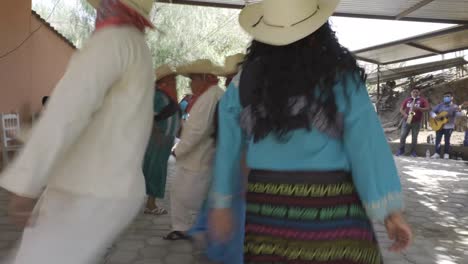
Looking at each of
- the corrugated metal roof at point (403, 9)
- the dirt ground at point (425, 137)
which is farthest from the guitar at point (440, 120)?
the corrugated metal roof at point (403, 9)

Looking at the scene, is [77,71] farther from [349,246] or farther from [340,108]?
[349,246]

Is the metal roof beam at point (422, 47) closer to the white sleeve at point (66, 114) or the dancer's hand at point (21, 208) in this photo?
the white sleeve at point (66, 114)

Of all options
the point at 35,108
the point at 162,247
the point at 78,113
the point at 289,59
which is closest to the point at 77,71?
the point at 78,113

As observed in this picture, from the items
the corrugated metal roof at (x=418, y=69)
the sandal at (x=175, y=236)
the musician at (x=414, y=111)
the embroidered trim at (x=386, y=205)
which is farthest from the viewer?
the corrugated metal roof at (x=418, y=69)

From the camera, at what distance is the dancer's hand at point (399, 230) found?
1649 mm

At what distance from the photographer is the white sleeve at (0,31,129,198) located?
4.67 ft

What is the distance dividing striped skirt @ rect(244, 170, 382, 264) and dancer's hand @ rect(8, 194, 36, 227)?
75cm

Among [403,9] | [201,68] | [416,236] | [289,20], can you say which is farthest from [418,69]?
[289,20]

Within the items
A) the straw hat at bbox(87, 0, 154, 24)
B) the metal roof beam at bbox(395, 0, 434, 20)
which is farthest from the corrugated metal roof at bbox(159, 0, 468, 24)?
the straw hat at bbox(87, 0, 154, 24)

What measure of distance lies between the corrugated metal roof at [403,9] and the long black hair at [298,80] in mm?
6792

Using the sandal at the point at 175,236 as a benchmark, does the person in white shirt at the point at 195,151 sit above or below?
above

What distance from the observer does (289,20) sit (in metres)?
1.79

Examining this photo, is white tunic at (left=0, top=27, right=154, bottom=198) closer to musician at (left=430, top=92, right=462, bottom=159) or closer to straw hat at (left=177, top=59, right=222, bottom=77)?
straw hat at (left=177, top=59, right=222, bottom=77)

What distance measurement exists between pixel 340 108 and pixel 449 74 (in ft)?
68.1
